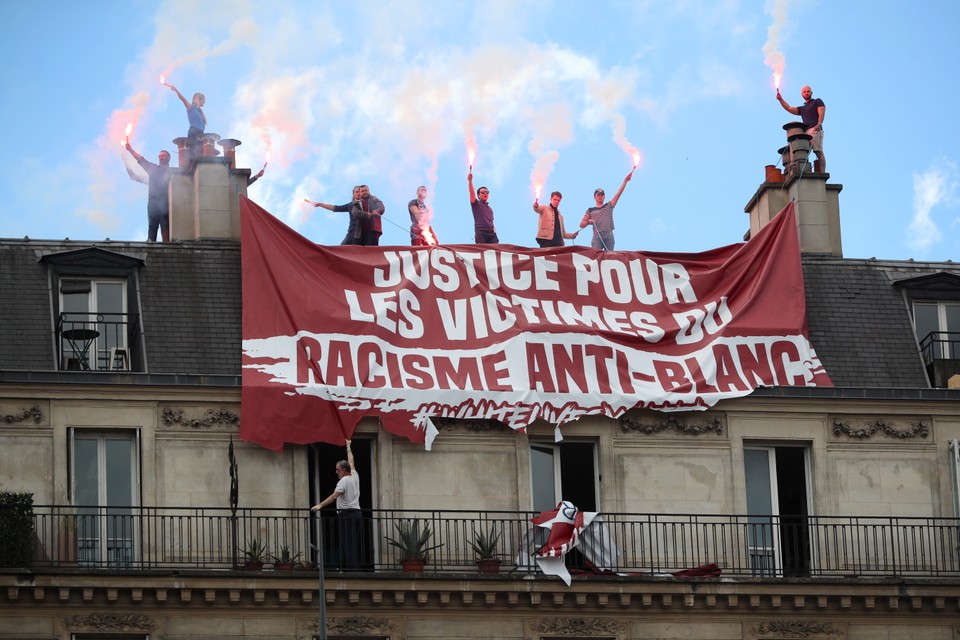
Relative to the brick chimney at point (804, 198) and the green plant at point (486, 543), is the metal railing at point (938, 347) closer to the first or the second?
the brick chimney at point (804, 198)

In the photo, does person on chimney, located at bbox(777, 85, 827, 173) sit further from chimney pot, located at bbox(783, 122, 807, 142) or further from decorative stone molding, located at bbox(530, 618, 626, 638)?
decorative stone molding, located at bbox(530, 618, 626, 638)

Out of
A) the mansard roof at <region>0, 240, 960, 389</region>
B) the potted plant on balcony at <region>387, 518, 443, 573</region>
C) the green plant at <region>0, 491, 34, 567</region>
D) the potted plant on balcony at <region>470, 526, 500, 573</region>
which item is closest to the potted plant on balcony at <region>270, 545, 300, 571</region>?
the potted plant on balcony at <region>387, 518, 443, 573</region>

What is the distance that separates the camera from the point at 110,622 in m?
38.9

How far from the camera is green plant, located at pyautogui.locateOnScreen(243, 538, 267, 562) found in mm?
39750

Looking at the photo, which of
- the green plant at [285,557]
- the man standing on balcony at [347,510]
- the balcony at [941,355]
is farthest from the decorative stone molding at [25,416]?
the balcony at [941,355]

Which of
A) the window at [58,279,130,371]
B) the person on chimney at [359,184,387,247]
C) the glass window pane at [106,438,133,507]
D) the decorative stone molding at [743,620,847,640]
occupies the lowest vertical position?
the decorative stone molding at [743,620,847,640]

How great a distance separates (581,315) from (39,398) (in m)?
8.81

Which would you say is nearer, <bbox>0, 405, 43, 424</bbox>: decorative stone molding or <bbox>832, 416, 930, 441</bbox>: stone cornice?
<bbox>0, 405, 43, 424</bbox>: decorative stone molding

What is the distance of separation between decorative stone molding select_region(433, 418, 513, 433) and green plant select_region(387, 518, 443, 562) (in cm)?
169

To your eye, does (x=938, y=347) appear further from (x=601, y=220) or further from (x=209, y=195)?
(x=209, y=195)

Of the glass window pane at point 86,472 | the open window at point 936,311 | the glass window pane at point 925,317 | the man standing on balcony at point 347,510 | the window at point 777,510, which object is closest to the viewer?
the man standing on balcony at point 347,510

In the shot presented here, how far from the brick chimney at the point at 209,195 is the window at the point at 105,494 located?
14.7ft

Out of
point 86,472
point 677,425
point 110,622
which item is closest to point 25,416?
point 86,472

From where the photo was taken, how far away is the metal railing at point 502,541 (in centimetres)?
3994
